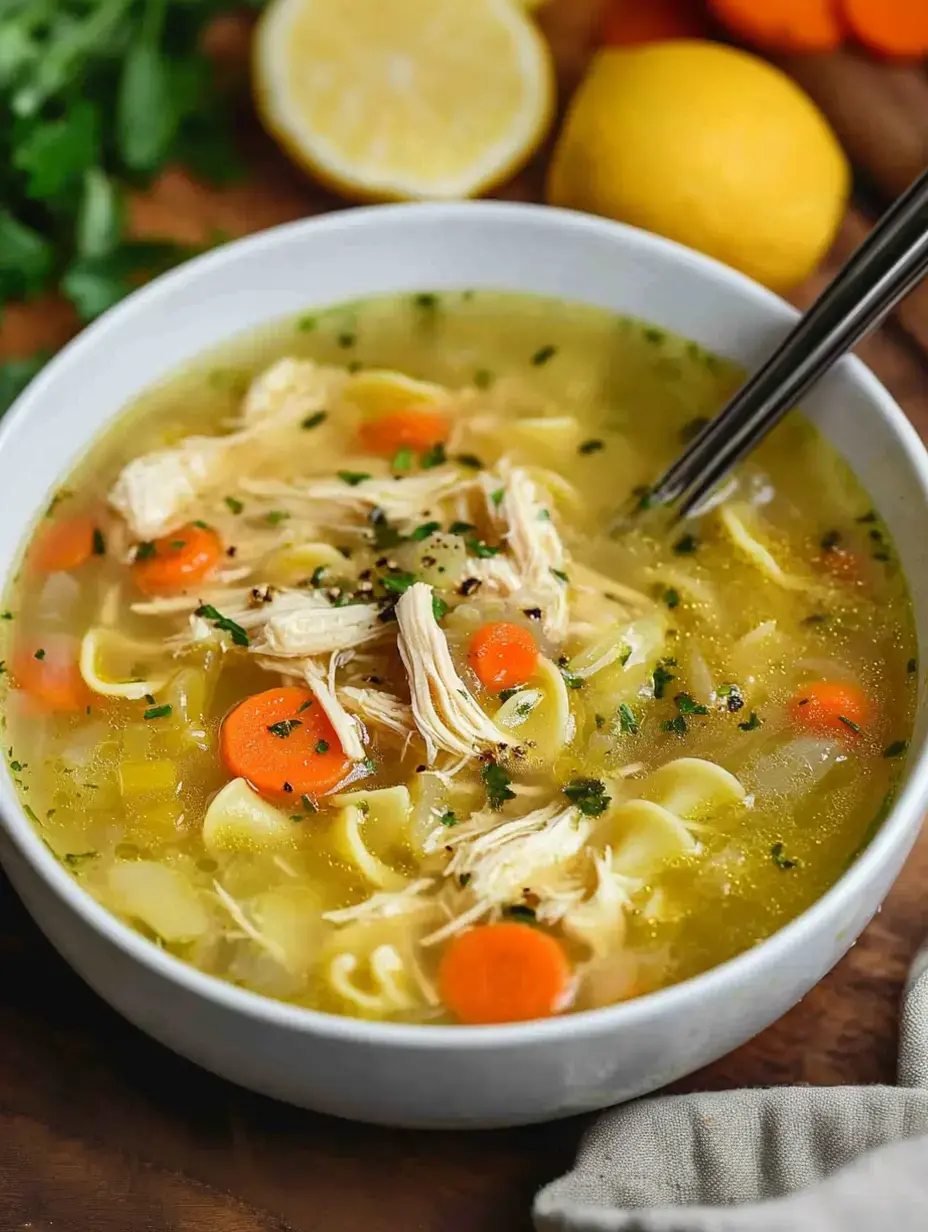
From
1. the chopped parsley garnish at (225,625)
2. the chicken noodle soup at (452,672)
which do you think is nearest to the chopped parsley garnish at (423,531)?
the chicken noodle soup at (452,672)

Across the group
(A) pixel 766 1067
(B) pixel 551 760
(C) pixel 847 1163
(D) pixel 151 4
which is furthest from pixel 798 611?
(D) pixel 151 4

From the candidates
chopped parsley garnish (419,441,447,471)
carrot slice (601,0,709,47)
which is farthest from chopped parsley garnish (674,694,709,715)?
carrot slice (601,0,709,47)

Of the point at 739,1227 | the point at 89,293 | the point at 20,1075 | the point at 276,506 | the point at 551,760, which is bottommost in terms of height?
the point at 20,1075

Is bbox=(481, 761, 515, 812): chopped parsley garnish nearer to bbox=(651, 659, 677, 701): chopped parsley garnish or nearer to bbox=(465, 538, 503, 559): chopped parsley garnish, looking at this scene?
bbox=(651, 659, 677, 701): chopped parsley garnish

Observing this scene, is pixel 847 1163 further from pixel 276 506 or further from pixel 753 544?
pixel 276 506

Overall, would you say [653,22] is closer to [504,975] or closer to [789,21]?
[789,21]

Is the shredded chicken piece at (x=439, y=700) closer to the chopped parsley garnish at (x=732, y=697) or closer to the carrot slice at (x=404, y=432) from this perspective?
the chopped parsley garnish at (x=732, y=697)
